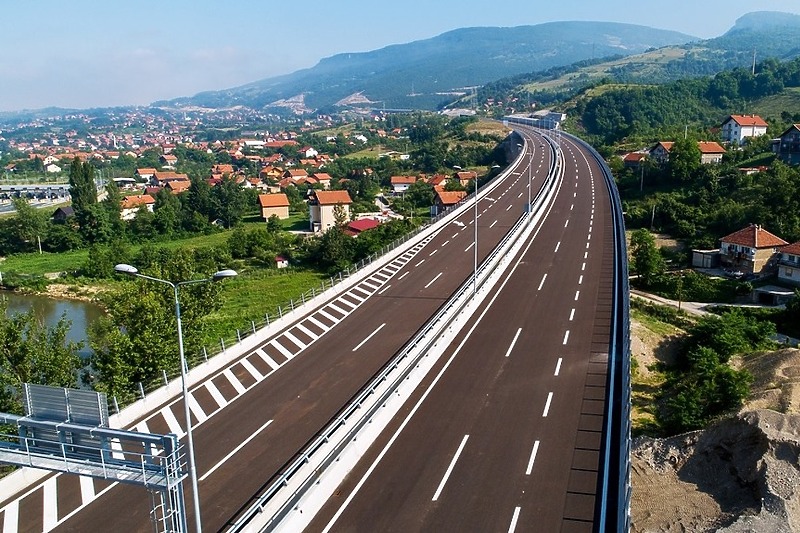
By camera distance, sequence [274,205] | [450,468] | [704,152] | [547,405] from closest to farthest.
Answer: [450,468] → [547,405] → [704,152] → [274,205]

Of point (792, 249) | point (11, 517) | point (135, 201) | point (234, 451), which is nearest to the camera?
point (11, 517)

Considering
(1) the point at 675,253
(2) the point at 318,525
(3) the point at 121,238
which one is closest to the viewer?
(2) the point at 318,525

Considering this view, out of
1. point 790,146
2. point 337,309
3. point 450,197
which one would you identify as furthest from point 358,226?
point 790,146

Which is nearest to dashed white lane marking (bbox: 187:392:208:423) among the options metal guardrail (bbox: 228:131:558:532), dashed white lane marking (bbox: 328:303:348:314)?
metal guardrail (bbox: 228:131:558:532)

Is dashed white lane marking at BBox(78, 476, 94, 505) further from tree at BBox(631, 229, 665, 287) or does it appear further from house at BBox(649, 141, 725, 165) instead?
house at BBox(649, 141, 725, 165)

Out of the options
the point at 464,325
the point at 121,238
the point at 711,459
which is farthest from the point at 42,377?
the point at 121,238

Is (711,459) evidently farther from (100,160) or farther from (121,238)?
(100,160)

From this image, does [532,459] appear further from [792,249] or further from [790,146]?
[790,146]
